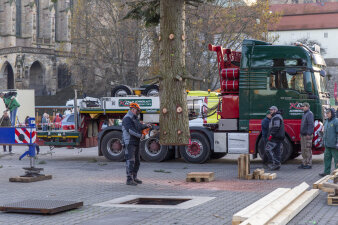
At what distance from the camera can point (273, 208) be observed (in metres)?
8.71

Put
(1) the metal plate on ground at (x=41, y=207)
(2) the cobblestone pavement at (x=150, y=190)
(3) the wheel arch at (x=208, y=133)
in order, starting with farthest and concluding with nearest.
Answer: (3) the wheel arch at (x=208, y=133) < (1) the metal plate on ground at (x=41, y=207) < (2) the cobblestone pavement at (x=150, y=190)

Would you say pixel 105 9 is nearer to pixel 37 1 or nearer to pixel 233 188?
pixel 233 188

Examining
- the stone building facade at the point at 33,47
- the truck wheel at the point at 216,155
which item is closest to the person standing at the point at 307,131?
the truck wheel at the point at 216,155

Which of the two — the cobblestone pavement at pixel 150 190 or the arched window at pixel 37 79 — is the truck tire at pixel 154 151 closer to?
the cobblestone pavement at pixel 150 190

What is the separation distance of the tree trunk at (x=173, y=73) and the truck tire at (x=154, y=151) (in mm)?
5839

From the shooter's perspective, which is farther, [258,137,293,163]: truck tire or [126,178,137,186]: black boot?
[258,137,293,163]: truck tire

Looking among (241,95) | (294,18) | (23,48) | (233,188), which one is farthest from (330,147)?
(294,18)

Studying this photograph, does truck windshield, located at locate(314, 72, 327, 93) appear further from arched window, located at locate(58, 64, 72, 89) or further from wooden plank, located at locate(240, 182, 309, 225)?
arched window, located at locate(58, 64, 72, 89)

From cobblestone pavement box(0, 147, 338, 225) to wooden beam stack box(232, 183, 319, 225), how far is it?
0.17 metres

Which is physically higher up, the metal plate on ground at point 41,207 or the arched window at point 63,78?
the arched window at point 63,78

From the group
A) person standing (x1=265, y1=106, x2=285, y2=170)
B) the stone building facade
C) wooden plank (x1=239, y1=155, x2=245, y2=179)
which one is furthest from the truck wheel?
the stone building facade

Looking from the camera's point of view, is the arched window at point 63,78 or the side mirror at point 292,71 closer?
the side mirror at point 292,71

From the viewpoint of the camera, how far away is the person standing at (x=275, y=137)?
17.1 metres

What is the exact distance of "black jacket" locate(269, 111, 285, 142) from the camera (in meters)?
17.1
